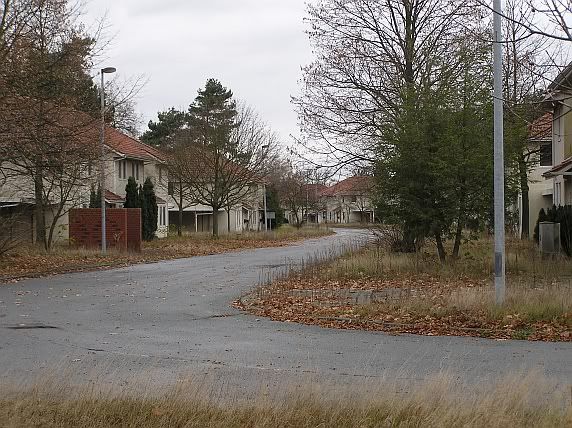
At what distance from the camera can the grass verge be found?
1234 cm

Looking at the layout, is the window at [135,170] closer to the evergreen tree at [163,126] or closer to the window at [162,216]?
the window at [162,216]

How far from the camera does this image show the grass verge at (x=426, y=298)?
12.3 metres

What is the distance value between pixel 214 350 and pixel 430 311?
421 centimetres

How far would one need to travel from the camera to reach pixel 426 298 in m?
14.3

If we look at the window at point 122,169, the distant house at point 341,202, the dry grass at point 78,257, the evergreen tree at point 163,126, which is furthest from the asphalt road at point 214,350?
the evergreen tree at point 163,126

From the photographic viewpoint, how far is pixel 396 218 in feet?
72.4

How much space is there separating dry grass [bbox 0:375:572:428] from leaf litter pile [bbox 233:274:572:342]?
17.7 feet

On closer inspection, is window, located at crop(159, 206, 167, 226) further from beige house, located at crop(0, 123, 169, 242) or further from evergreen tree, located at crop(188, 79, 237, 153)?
evergreen tree, located at crop(188, 79, 237, 153)

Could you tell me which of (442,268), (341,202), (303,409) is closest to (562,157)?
(442,268)

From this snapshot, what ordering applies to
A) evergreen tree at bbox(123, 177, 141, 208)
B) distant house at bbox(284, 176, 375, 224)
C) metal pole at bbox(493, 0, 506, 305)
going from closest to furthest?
1. metal pole at bbox(493, 0, 506, 305)
2. distant house at bbox(284, 176, 375, 224)
3. evergreen tree at bbox(123, 177, 141, 208)

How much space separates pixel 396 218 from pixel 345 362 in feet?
41.4

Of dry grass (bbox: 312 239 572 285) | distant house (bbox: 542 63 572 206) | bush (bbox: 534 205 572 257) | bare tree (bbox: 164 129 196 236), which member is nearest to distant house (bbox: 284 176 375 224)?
dry grass (bbox: 312 239 572 285)

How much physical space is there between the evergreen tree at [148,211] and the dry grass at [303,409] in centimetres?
4355

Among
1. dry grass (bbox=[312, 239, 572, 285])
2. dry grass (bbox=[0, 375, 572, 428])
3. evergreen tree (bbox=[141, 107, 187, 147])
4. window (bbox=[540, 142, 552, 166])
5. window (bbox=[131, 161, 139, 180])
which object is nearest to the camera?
dry grass (bbox=[0, 375, 572, 428])
